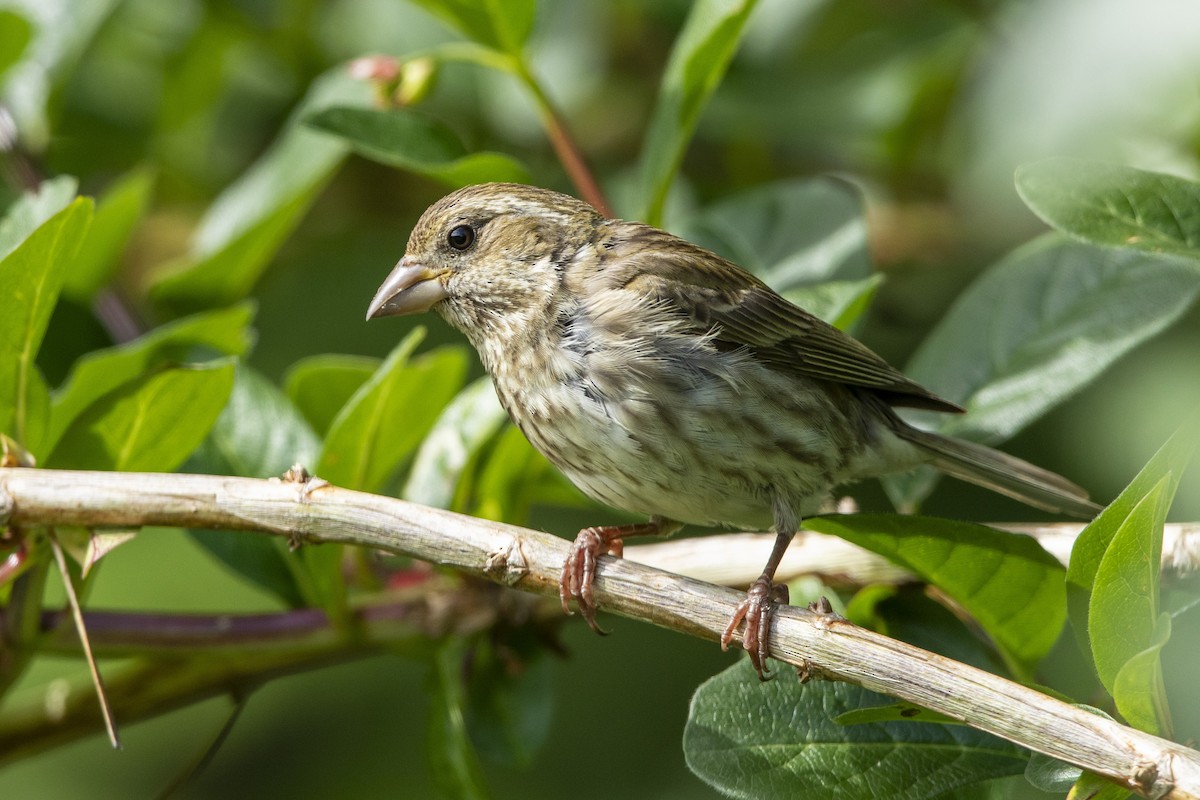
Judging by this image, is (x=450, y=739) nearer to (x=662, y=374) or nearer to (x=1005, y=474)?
(x=662, y=374)

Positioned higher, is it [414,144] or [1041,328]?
[414,144]

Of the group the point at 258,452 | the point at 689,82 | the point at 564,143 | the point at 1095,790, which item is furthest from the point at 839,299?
the point at 258,452

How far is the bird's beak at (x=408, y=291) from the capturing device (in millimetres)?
3377

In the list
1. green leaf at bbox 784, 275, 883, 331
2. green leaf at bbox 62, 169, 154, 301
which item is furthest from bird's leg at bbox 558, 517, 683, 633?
green leaf at bbox 62, 169, 154, 301

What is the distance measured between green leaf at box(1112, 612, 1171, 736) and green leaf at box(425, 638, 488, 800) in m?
1.46

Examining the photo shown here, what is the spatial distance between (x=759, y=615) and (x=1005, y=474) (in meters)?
1.22

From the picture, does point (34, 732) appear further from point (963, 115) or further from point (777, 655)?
point (963, 115)

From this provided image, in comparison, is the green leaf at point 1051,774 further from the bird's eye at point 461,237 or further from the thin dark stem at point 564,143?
the bird's eye at point 461,237

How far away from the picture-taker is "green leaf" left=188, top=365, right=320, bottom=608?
3146mm

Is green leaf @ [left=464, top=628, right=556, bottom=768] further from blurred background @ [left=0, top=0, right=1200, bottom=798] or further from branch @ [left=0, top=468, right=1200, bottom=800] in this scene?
branch @ [left=0, top=468, right=1200, bottom=800]

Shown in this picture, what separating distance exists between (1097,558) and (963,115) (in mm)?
2466

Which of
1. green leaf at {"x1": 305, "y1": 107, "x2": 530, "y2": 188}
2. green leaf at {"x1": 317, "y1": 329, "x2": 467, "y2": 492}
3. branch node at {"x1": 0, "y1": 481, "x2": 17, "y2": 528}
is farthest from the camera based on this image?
green leaf at {"x1": 305, "y1": 107, "x2": 530, "y2": 188}

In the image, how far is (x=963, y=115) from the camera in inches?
169

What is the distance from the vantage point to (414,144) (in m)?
3.17
